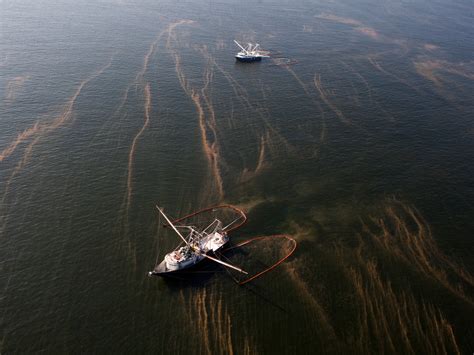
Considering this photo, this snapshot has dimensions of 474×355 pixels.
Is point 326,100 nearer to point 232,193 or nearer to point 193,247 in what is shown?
point 232,193

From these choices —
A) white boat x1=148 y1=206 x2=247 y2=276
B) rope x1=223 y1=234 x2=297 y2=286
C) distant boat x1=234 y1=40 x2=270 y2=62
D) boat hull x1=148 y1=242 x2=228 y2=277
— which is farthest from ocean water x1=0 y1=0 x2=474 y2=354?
distant boat x1=234 y1=40 x2=270 y2=62

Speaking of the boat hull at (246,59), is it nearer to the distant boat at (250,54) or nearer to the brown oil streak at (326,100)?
the distant boat at (250,54)

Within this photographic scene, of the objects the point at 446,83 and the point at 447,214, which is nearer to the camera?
the point at 447,214

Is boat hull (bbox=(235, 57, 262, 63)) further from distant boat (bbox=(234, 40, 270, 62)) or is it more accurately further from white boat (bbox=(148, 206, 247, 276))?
white boat (bbox=(148, 206, 247, 276))

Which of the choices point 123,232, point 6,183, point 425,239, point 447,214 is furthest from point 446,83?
point 6,183

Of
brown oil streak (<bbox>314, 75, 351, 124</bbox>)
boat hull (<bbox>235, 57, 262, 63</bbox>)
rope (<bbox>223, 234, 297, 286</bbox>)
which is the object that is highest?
boat hull (<bbox>235, 57, 262, 63</bbox>)

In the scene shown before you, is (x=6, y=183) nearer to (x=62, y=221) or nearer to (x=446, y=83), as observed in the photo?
(x=62, y=221)
